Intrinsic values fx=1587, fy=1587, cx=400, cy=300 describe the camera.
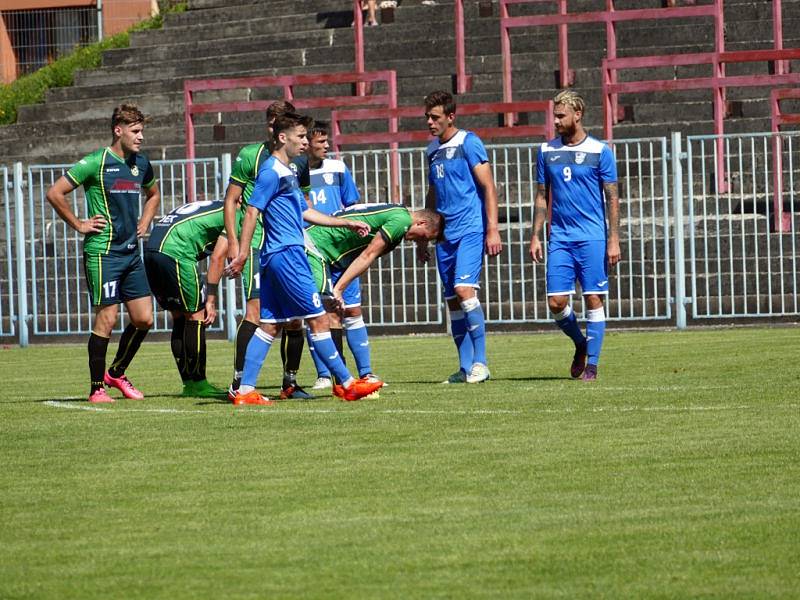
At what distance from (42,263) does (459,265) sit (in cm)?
1060

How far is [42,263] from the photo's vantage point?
21.9 metres

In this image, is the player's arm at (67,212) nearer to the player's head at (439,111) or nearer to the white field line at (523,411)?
the white field line at (523,411)

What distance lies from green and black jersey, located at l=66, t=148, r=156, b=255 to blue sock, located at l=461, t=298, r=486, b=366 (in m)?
2.74

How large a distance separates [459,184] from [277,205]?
2.22 m

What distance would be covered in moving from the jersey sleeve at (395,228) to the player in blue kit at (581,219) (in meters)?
1.14

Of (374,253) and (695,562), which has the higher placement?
(374,253)

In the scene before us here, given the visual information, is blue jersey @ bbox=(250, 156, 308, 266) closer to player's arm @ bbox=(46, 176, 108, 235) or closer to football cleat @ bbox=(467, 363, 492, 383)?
player's arm @ bbox=(46, 176, 108, 235)

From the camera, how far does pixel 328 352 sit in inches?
438

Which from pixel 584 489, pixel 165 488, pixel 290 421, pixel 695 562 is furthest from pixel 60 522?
pixel 290 421

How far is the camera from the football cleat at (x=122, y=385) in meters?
12.5

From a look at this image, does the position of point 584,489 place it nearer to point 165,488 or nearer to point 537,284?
point 165,488

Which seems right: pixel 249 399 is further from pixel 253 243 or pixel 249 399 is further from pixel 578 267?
pixel 578 267

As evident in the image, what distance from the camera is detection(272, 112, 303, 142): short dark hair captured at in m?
11.0

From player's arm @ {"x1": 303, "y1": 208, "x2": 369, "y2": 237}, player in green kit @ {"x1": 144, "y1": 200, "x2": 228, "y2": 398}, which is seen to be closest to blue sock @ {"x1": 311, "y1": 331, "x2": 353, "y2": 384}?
player's arm @ {"x1": 303, "y1": 208, "x2": 369, "y2": 237}
